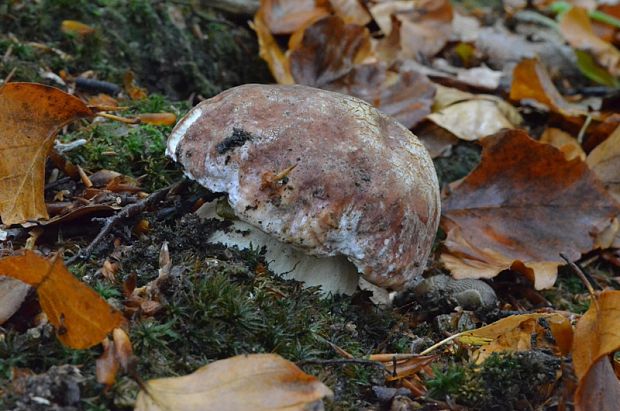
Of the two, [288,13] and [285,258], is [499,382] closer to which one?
[285,258]

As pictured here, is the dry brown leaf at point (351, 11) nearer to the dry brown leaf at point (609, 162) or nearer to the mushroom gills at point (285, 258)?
the dry brown leaf at point (609, 162)

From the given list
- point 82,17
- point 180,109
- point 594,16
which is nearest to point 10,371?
point 180,109

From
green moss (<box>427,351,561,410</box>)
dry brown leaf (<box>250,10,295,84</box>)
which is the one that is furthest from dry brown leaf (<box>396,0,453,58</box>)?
green moss (<box>427,351,561,410</box>)

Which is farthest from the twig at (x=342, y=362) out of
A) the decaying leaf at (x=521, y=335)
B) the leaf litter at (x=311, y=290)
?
the decaying leaf at (x=521, y=335)

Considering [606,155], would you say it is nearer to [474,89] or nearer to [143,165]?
[474,89]

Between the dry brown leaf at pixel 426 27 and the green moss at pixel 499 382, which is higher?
the green moss at pixel 499 382

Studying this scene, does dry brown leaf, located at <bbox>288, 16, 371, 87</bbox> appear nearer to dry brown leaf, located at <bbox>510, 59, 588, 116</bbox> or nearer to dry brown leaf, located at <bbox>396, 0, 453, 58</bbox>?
dry brown leaf, located at <bbox>396, 0, 453, 58</bbox>

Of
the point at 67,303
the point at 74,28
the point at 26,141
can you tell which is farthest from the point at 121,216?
the point at 74,28
